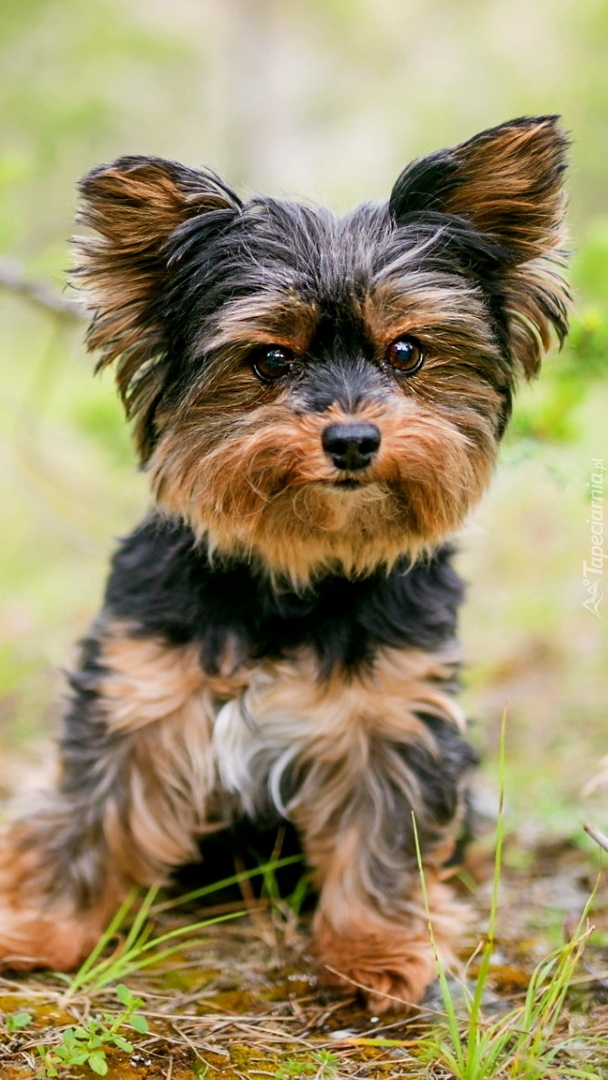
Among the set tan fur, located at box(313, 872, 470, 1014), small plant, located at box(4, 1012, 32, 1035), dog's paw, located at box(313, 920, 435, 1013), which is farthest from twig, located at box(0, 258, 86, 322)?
small plant, located at box(4, 1012, 32, 1035)

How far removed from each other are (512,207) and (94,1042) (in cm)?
247

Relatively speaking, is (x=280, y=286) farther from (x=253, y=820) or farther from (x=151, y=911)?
(x=151, y=911)

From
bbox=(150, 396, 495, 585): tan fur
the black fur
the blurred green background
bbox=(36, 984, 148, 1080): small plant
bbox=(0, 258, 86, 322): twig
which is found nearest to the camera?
bbox=(36, 984, 148, 1080): small plant

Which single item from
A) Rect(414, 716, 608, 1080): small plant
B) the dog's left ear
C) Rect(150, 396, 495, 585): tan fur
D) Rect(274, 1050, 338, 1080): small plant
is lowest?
Rect(274, 1050, 338, 1080): small plant

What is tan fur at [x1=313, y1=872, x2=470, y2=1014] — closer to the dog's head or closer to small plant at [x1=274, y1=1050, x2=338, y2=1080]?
small plant at [x1=274, y1=1050, x2=338, y2=1080]

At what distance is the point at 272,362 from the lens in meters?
3.12

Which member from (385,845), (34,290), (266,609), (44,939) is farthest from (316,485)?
(34,290)

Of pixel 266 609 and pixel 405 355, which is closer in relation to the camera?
pixel 405 355

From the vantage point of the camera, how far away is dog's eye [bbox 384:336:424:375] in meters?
3.12

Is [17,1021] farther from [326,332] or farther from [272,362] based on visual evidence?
[326,332]

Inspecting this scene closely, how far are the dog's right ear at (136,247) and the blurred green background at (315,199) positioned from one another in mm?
248

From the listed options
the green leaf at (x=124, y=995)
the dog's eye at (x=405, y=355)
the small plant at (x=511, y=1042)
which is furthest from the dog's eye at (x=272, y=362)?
the green leaf at (x=124, y=995)

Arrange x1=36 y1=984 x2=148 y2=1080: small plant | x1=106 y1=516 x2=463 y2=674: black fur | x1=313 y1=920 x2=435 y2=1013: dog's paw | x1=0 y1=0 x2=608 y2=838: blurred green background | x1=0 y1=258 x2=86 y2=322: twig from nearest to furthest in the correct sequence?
x1=36 y1=984 x2=148 y2=1080: small plant → x1=313 y1=920 x2=435 y2=1013: dog's paw → x1=106 y1=516 x2=463 y2=674: black fur → x1=0 y1=0 x2=608 y2=838: blurred green background → x1=0 y1=258 x2=86 y2=322: twig

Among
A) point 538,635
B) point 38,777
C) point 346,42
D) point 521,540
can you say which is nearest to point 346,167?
point 346,42
